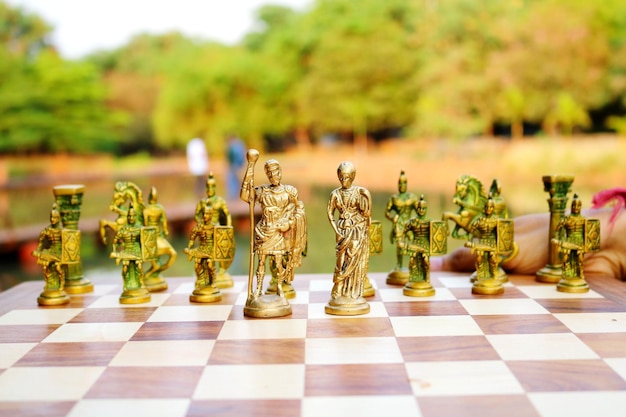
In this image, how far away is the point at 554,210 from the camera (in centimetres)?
338

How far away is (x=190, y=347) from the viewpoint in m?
2.38

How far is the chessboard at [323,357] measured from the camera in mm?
1877

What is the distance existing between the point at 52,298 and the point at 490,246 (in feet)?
6.90

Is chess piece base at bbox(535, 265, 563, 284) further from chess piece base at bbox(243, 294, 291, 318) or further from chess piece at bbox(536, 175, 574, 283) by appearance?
chess piece base at bbox(243, 294, 291, 318)

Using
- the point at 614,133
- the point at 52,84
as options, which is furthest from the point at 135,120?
the point at 614,133

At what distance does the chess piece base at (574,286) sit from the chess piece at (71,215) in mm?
2378

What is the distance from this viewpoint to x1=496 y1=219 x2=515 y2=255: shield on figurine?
3061 mm

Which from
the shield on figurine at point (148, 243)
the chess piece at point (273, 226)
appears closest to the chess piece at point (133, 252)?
the shield on figurine at point (148, 243)

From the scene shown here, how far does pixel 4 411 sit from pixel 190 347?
2.23 ft

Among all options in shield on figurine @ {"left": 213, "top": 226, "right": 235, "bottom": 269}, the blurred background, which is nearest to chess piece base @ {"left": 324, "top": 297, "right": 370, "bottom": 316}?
shield on figurine @ {"left": 213, "top": 226, "right": 235, "bottom": 269}

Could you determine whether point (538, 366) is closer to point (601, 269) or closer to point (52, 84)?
point (601, 269)

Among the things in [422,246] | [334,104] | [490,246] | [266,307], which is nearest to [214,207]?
[266,307]

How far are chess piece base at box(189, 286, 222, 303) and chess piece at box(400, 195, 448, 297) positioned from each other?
905 millimetres

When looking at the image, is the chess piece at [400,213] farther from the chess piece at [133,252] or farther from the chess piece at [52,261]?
the chess piece at [52,261]
